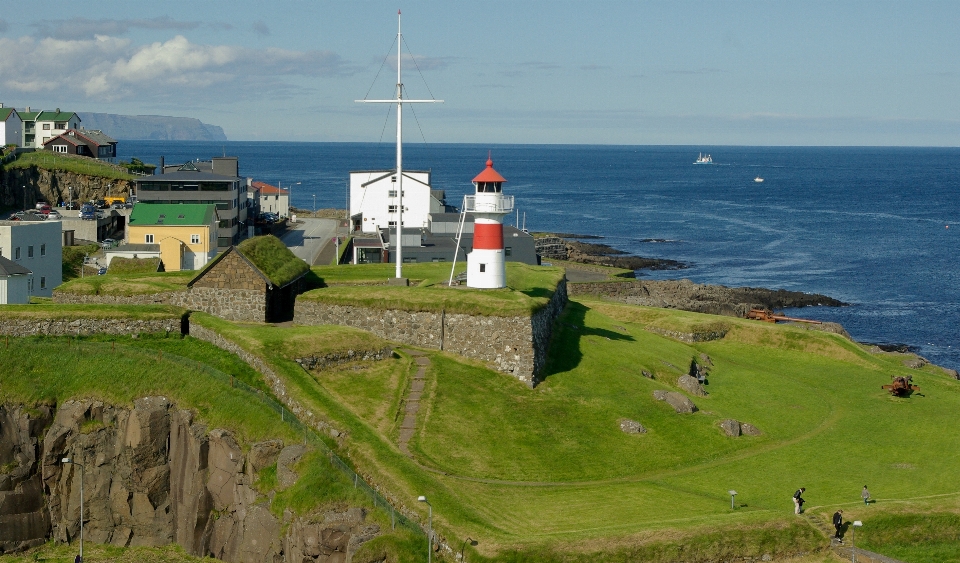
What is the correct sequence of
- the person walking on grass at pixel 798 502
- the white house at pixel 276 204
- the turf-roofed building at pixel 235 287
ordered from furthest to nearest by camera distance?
the white house at pixel 276 204 < the turf-roofed building at pixel 235 287 < the person walking on grass at pixel 798 502

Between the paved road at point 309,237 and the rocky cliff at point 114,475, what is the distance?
44.6 metres

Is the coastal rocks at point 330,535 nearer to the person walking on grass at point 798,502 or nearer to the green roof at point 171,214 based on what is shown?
the person walking on grass at point 798,502

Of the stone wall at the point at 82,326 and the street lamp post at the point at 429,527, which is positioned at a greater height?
the stone wall at the point at 82,326

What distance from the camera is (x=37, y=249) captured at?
6588cm

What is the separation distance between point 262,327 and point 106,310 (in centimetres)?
706

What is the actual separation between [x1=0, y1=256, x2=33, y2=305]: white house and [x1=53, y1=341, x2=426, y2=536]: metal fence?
35.4 feet

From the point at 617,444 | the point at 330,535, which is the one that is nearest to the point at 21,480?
the point at 330,535

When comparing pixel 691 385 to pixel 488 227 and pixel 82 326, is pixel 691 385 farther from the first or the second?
pixel 82 326

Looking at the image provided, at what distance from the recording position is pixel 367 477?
1367 inches

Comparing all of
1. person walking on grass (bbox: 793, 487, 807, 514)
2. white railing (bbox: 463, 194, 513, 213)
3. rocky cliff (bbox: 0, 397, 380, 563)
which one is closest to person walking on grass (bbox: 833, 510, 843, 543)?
person walking on grass (bbox: 793, 487, 807, 514)

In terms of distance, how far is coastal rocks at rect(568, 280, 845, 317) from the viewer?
273ft

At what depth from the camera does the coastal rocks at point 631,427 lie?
41.5 m

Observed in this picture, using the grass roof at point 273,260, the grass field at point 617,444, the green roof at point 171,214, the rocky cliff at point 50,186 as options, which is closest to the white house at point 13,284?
the grass roof at point 273,260

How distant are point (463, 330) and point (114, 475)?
15.9 metres
